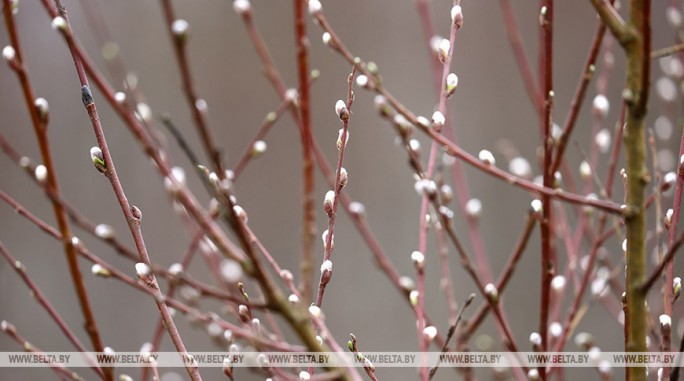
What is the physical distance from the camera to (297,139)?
4.85 ft

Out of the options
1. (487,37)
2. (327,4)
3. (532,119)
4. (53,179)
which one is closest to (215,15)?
(327,4)

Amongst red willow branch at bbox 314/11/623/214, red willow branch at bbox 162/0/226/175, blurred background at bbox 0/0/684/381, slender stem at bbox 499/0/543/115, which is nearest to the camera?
red willow branch at bbox 162/0/226/175

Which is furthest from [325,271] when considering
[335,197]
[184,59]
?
[184,59]

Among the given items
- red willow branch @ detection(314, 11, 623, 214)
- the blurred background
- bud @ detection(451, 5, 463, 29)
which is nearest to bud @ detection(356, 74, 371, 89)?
red willow branch @ detection(314, 11, 623, 214)

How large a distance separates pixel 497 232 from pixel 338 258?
0.36 metres

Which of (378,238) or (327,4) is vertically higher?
(327,4)

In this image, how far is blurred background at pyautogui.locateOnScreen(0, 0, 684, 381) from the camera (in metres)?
1.43

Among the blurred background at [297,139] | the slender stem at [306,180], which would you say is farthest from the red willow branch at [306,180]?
the blurred background at [297,139]

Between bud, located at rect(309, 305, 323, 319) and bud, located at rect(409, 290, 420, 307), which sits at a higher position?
bud, located at rect(409, 290, 420, 307)

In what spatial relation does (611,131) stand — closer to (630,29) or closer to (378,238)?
(378,238)

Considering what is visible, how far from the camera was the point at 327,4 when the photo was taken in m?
1.48

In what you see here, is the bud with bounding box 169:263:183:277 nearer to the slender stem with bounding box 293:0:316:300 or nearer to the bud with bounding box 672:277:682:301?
the slender stem with bounding box 293:0:316:300

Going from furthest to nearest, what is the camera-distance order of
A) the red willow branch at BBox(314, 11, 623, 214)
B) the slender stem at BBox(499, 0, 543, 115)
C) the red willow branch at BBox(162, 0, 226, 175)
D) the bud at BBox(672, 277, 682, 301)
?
the slender stem at BBox(499, 0, 543, 115) → the bud at BBox(672, 277, 682, 301) → the red willow branch at BBox(314, 11, 623, 214) → the red willow branch at BBox(162, 0, 226, 175)

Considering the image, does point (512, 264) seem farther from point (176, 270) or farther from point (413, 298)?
point (176, 270)
